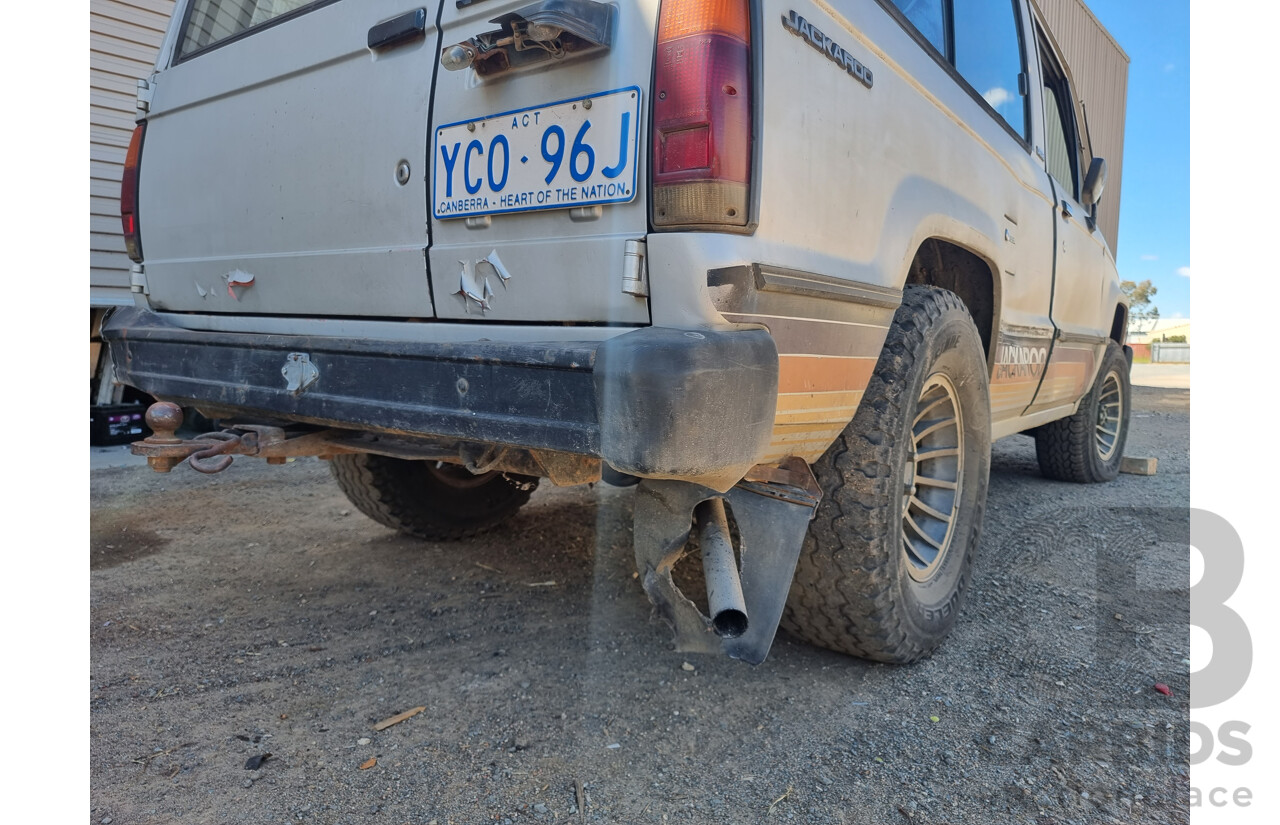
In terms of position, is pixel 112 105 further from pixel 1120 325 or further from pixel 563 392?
pixel 1120 325

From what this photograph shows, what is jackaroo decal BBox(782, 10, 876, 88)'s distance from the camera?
153cm

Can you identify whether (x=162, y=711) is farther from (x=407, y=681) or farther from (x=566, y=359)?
(x=566, y=359)

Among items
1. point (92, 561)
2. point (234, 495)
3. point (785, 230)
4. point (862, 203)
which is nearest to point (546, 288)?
point (785, 230)

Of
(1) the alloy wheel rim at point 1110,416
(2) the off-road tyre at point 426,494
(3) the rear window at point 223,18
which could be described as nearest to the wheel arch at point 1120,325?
(1) the alloy wheel rim at point 1110,416

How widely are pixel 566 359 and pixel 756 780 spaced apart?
997 millimetres

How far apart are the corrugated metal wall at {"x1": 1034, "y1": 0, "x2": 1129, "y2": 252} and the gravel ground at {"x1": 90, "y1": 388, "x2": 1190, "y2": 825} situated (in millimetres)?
14502

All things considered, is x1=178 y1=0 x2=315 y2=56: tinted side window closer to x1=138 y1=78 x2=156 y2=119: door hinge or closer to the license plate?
x1=138 y1=78 x2=156 y2=119: door hinge

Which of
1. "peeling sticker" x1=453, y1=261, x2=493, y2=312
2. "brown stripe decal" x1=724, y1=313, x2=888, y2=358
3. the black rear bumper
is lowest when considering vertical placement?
the black rear bumper

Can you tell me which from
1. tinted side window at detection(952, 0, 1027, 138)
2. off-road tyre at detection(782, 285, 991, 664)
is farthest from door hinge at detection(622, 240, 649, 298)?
tinted side window at detection(952, 0, 1027, 138)

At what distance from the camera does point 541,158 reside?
1570 millimetres

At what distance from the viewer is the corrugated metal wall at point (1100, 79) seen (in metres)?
14.3

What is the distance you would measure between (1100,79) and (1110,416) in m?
14.6


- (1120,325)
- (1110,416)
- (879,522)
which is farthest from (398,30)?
(1110,416)

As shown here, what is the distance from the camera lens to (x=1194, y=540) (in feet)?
10.2
